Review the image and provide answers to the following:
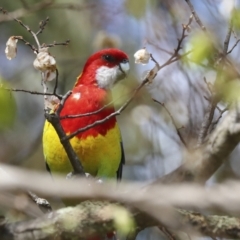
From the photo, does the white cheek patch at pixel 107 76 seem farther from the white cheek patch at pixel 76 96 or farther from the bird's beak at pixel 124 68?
the white cheek patch at pixel 76 96

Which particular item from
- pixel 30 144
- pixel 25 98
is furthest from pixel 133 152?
pixel 25 98

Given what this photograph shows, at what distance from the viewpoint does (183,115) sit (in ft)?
13.3

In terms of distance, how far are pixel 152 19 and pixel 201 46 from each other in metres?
1.77

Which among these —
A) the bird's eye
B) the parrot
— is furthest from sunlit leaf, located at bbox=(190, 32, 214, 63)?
the bird's eye

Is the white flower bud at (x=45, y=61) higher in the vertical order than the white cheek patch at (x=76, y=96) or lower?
lower

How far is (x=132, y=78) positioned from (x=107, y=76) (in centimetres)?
36

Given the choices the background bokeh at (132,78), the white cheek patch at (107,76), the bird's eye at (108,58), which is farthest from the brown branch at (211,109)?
the bird's eye at (108,58)

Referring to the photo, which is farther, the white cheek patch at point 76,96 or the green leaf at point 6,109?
the white cheek patch at point 76,96

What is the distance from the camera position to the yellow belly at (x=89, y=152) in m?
3.71

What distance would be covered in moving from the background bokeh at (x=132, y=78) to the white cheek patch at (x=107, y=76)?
0.49 feet

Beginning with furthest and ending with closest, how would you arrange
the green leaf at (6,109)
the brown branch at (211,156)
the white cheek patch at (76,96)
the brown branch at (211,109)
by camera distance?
the white cheek patch at (76,96)
the brown branch at (211,109)
the green leaf at (6,109)
the brown branch at (211,156)

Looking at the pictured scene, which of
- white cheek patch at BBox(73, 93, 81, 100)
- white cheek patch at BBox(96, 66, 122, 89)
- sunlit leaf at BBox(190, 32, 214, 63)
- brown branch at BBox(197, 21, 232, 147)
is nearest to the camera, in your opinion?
sunlit leaf at BBox(190, 32, 214, 63)

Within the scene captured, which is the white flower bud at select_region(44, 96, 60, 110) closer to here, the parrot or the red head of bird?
the parrot

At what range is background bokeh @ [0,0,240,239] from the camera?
127 inches
